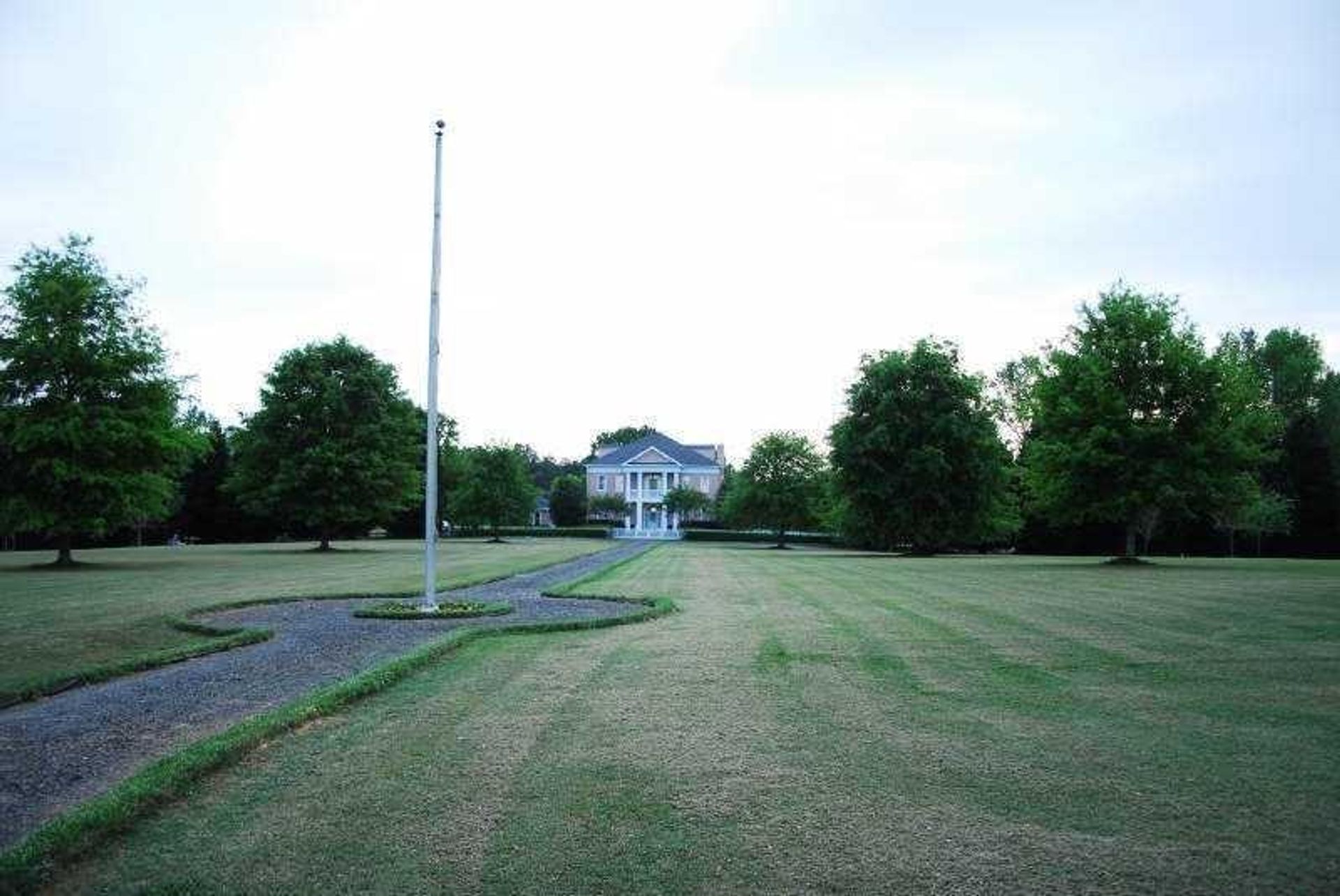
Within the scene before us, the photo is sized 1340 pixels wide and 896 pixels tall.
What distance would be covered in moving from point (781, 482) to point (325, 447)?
32609 millimetres

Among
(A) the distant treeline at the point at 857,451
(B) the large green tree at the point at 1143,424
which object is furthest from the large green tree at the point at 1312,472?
(B) the large green tree at the point at 1143,424

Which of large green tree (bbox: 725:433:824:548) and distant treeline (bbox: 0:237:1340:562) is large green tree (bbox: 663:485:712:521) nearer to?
distant treeline (bbox: 0:237:1340:562)

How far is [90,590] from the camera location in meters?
21.8

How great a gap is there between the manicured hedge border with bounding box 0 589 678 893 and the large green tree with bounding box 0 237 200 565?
26.5m

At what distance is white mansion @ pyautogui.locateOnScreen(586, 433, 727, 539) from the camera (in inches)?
4208

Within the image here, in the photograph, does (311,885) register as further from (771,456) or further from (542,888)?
(771,456)

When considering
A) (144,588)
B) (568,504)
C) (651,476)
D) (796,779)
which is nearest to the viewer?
(796,779)

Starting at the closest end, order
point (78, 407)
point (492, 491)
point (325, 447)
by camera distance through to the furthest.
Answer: point (78, 407)
point (325, 447)
point (492, 491)

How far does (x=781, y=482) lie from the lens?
6644cm

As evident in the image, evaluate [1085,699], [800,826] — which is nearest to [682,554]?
[1085,699]

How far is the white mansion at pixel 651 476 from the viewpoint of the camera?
106875 millimetres

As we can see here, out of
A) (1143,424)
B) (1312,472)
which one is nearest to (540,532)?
(1312,472)

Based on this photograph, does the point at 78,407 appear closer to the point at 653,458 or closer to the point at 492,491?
the point at 492,491

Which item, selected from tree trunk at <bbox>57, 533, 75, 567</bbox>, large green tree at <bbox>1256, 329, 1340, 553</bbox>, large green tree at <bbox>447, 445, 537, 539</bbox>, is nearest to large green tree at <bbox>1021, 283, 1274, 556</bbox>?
large green tree at <bbox>1256, 329, 1340, 553</bbox>
